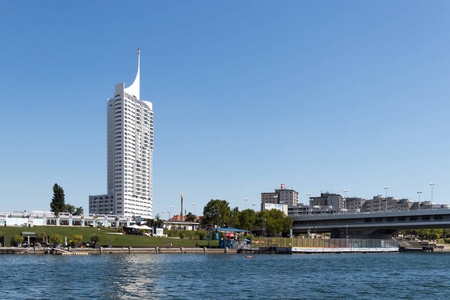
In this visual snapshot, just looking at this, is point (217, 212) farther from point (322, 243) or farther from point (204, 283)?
point (204, 283)

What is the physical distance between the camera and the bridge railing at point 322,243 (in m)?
147

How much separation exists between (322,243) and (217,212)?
158 ft

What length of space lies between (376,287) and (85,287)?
35.3m

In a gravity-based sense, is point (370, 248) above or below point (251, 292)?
below

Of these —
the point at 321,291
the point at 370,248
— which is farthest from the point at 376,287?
the point at 370,248

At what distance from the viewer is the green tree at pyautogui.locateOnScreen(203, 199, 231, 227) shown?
631 ft

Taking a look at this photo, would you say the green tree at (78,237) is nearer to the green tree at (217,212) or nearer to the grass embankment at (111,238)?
the grass embankment at (111,238)

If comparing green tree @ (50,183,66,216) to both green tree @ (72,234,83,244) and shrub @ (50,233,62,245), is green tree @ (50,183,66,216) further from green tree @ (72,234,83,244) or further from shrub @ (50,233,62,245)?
shrub @ (50,233,62,245)

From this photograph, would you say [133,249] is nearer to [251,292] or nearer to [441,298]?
[251,292]

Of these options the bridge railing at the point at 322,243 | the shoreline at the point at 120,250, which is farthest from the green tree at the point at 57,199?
the bridge railing at the point at 322,243

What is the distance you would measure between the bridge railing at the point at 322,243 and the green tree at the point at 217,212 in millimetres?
45244

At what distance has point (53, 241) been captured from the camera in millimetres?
122500

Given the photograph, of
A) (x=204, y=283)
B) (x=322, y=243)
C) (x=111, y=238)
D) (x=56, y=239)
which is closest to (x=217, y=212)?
(x=322, y=243)

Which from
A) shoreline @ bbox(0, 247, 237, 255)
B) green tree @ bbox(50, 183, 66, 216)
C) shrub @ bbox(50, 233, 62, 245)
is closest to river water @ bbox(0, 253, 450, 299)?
shoreline @ bbox(0, 247, 237, 255)
